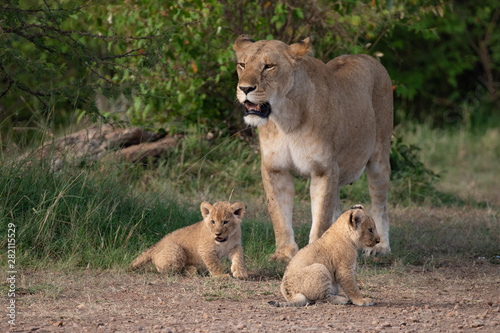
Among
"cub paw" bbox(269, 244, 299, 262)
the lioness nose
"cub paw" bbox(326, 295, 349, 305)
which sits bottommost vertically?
"cub paw" bbox(269, 244, 299, 262)

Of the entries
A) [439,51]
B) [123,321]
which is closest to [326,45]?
[123,321]

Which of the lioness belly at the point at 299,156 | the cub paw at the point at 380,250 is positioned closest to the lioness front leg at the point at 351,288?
the lioness belly at the point at 299,156

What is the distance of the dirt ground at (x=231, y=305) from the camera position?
13.6 ft

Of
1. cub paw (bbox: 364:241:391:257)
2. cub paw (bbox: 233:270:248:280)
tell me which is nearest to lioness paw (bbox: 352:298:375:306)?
cub paw (bbox: 233:270:248:280)

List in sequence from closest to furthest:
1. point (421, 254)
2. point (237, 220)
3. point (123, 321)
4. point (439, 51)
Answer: point (123, 321) → point (237, 220) → point (421, 254) → point (439, 51)

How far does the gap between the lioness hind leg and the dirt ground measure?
0.28ft

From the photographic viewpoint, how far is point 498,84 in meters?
16.6

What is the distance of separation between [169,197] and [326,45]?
3526 mm

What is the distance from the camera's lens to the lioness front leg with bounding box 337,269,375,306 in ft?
15.1

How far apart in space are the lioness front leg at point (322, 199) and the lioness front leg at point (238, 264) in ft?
2.14

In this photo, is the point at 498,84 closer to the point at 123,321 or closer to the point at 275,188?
the point at 275,188

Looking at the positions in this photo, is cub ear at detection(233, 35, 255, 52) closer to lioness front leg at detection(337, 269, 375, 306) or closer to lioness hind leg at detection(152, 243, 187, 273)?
lioness hind leg at detection(152, 243, 187, 273)

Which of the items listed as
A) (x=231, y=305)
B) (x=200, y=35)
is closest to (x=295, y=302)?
(x=231, y=305)

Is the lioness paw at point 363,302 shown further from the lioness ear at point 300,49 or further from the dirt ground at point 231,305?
the lioness ear at point 300,49
